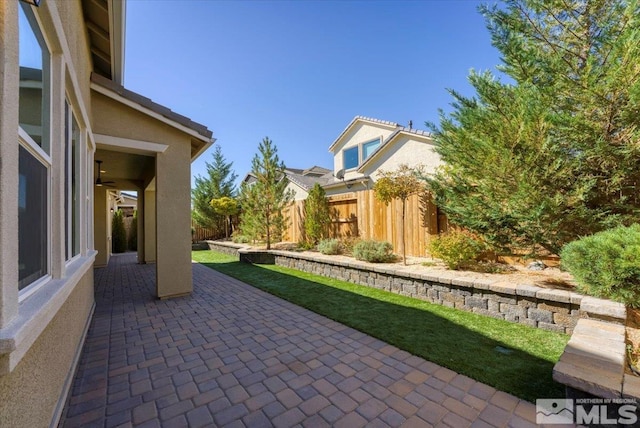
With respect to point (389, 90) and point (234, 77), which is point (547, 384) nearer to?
point (234, 77)

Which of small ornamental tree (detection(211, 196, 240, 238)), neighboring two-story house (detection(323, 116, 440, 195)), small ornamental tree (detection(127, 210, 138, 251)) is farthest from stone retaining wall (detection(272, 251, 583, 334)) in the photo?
small ornamental tree (detection(127, 210, 138, 251))

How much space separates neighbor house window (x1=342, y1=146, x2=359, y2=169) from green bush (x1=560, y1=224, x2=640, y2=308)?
1497 cm

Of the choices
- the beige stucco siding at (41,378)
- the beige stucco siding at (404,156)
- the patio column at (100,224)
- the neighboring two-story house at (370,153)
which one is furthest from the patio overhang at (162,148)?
the beige stucco siding at (404,156)

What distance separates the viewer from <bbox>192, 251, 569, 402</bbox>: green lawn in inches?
119

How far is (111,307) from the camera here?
5.73 m

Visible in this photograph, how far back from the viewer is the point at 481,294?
195 inches

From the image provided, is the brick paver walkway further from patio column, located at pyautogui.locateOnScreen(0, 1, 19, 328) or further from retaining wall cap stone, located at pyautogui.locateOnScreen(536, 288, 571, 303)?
retaining wall cap stone, located at pyautogui.locateOnScreen(536, 288, 571, 303)

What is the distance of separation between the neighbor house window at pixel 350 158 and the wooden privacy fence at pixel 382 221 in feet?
23.4

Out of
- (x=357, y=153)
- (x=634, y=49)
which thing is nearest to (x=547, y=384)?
(x=634, y=49)

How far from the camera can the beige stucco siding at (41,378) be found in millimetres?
1407

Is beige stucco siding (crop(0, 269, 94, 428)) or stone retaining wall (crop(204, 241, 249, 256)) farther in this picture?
stone retaining wall (crop(204, 241, 249, 256))

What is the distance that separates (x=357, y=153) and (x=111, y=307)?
1541 cm

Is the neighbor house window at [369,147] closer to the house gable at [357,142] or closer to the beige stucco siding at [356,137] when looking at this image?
the house gable at [357,142]

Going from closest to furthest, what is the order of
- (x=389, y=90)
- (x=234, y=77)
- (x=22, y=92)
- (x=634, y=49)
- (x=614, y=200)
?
(x=22, y=92), (x=634, y=49), (x=614, y=200), (x=234, y=77), (x=389, y=90)
